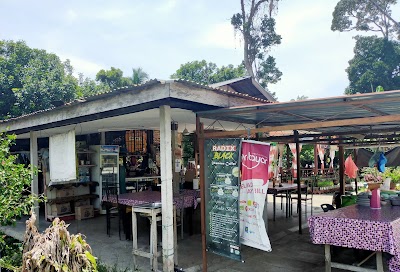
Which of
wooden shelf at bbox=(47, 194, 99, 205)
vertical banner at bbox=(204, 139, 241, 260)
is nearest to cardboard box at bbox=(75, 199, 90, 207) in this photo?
wooden shelf at bbox=(47, 194, 99, 205)

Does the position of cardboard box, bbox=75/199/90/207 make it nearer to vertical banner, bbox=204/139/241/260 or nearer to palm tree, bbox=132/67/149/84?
vertical banner, bbox=204/139/241/260

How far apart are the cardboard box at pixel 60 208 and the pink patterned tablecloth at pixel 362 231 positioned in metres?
7.43

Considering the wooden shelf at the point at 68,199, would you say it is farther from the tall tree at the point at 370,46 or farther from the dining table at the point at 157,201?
the tall tree at the point at 370,46

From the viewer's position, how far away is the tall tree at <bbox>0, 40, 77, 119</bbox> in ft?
57.8

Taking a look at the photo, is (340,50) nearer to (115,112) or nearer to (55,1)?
(55,1)

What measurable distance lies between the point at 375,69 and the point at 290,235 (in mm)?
21869

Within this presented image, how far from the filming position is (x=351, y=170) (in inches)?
429

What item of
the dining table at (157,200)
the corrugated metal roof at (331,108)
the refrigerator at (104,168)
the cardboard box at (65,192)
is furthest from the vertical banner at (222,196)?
the cardboard box at (65,192)

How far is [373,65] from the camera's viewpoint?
25.4 m

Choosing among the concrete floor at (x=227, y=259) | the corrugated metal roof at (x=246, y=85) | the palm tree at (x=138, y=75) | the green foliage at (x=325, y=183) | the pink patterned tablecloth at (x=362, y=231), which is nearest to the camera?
the pink patterned tablecloth at (x=362, y=231)

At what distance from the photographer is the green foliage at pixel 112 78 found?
27.7m

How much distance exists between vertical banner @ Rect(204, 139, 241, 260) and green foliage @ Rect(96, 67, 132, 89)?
23.7 m

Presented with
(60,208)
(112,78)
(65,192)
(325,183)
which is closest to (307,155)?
(325,183)

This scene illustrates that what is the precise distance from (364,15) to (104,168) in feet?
84.6
